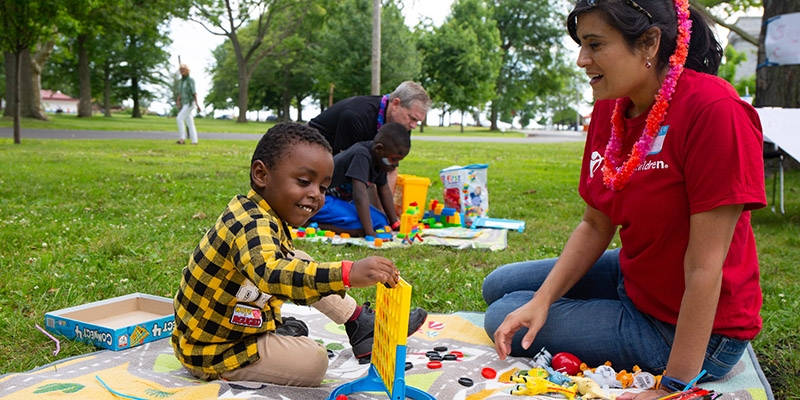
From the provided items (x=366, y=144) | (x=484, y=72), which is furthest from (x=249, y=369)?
(x=484, y=72)

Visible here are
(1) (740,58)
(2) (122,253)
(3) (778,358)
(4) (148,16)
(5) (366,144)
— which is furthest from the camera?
(1) (740,58)

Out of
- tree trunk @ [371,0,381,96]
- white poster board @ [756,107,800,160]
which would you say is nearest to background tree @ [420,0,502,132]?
tree trunk @ [371,0,381,96]

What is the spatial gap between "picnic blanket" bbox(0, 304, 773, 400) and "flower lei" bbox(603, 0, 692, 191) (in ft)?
3.02

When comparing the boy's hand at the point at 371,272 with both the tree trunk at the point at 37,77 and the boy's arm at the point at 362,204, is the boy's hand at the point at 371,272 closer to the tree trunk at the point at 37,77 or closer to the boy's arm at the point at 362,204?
the boy's arm at the point at 362,204

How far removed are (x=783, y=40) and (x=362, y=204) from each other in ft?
22.7

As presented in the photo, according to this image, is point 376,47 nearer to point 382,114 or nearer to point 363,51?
point 382,114

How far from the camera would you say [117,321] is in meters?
3.40

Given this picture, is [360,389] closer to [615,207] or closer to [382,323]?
[382,323]

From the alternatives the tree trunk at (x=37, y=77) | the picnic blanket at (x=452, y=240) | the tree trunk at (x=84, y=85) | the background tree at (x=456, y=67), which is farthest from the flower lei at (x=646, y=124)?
the background tree at (x=456, y=67)

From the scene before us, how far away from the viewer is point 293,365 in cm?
256

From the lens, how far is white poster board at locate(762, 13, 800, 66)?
8.85 metres

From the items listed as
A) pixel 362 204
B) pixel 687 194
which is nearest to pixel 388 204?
pixel 362 204

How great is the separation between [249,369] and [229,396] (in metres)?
0.16

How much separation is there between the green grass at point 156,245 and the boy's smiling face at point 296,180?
129 cm
